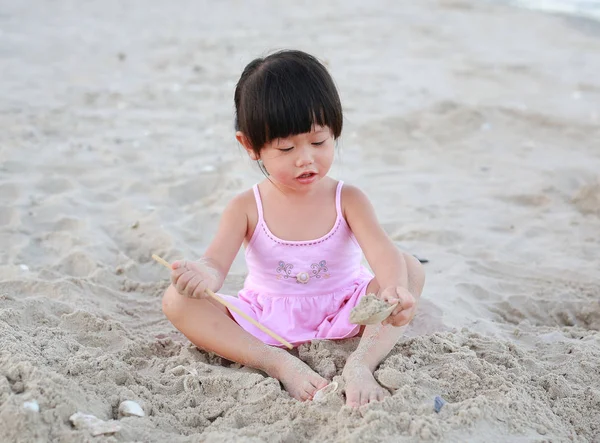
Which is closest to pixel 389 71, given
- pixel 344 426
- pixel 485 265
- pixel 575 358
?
pixel 485 265

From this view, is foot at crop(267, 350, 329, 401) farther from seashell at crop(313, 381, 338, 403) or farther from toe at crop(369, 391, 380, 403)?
toe at crop(369, 391, 380, 403)

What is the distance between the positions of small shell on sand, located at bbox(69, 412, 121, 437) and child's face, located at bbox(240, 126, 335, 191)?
96cm

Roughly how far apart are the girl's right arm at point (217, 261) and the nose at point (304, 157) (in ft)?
1.30

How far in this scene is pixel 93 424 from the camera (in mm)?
1955

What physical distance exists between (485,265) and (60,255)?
1969mm

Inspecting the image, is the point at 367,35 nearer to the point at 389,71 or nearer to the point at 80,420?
the point at 389,71

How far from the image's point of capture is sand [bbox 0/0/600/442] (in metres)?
2.16

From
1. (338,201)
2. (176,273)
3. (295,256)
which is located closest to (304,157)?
(338,201)

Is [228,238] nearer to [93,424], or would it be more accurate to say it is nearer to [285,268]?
[285,268]

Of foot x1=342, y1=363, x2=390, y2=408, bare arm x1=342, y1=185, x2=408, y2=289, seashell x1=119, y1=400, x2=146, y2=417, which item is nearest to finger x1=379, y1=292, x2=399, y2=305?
bare arm x1=342, y1=185, x2=408, y2=289

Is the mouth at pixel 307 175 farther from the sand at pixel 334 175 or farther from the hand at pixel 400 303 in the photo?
the sand at pixel 334 175

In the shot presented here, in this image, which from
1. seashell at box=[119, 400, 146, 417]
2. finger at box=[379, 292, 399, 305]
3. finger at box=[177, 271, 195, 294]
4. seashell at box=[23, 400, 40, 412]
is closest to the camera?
seashell at box=[23, 400, 40, 412]

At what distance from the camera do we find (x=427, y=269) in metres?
3.41

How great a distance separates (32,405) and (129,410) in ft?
0.99
